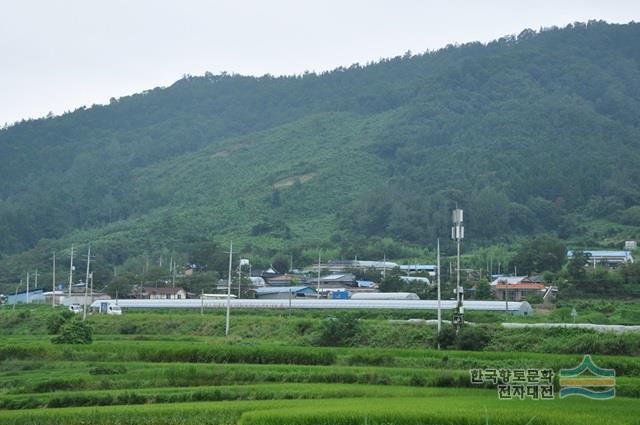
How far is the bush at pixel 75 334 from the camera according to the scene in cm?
4144

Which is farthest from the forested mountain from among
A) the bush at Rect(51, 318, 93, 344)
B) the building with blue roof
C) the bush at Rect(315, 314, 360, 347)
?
the bush at Rect(51, 318, 93, 344)

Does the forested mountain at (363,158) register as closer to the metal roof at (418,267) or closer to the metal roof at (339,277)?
the metal roof at (418,267)

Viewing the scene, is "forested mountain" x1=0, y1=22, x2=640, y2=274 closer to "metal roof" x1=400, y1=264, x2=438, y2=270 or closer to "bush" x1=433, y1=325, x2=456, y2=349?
"metal roof" x1=400, y1=264, x2=438, y2=270

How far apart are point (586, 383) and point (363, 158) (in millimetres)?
106274

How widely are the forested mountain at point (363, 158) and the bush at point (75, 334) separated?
177 ft

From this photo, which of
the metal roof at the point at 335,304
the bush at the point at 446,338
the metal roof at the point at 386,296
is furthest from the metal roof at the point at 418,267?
the bush at the point at 446,338

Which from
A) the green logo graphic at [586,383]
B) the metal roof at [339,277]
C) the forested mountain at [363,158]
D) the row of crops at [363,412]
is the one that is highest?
the forested mountain at [363,158]

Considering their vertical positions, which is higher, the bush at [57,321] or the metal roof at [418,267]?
the metal roof at [418,267]

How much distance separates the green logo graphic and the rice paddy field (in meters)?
0.41

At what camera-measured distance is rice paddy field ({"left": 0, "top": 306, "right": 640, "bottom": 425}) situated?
21906 mm

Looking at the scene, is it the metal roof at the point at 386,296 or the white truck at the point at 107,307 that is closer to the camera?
the metal roof at the point at 386,296

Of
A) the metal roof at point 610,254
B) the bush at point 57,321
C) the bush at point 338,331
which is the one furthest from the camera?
the metal roof at point 610,254

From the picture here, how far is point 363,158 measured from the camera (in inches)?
5162

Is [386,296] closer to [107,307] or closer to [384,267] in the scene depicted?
[384,267]
